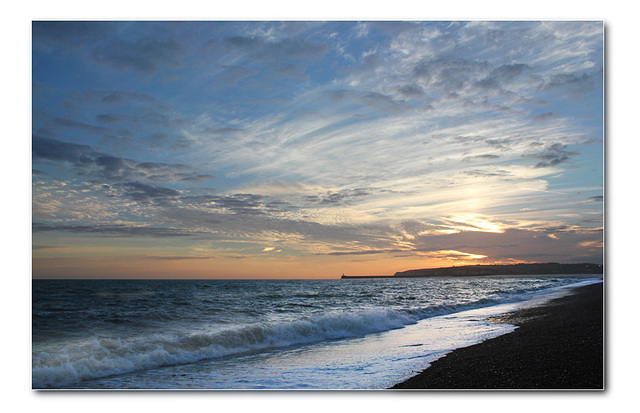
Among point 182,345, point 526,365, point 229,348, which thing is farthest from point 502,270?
point 182,345

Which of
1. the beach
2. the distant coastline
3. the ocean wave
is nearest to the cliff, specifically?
the distant coastline

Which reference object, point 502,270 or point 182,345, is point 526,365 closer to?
point 502,270

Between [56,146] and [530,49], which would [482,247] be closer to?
[530,49]

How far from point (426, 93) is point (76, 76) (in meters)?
4.66

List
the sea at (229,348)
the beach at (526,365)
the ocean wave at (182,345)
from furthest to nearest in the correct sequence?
the ocean wave at (182,345), the sea at (229,348), the beach at (526,365)

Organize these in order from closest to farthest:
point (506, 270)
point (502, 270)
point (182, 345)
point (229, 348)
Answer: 1. point (182, 345)
2. point (229, 348)
3. point (506, 270)
4. point (502, 270)

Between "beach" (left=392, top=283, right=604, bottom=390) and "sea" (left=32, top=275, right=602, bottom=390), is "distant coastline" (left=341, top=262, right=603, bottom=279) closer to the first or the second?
"sea" (left=32, top=275, right=602, bottom=390)

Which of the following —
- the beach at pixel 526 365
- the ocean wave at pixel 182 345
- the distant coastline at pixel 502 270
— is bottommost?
the ocean wave at pixel 182 345

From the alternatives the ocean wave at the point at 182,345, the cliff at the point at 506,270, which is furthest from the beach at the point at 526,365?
the ocean wave at the point at 182,345

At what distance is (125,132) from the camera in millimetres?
5102

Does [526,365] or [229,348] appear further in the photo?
[229,348]

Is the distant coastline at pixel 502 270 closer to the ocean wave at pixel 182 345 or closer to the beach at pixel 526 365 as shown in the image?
the beach at pixel 526 365

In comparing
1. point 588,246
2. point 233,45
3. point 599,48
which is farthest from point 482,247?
point 233,45
